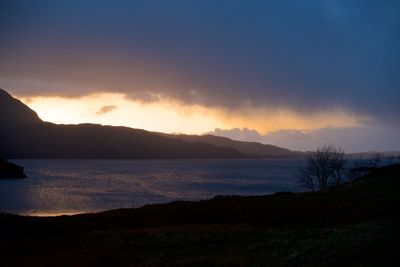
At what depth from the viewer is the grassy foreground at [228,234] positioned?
63.7 ft

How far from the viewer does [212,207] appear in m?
36.7

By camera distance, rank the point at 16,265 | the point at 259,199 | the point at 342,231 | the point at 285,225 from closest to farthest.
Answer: the point at 16,265 → the point at 342,231 → the point at 285,225 → the point at 259,199

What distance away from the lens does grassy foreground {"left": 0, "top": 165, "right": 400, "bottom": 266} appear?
63.7ft

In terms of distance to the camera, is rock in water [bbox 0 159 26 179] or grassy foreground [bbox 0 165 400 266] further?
rock in water [bbox 0 159 26 179]

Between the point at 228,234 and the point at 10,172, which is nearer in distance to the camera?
the point at 228,234

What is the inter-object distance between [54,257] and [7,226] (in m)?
10.2

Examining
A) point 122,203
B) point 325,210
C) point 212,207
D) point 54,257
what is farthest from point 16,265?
point 122,203

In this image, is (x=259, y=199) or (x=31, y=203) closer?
(x=259, y=199)

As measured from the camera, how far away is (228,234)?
25.3 meters

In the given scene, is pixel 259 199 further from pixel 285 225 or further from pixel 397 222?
pixel 397 222

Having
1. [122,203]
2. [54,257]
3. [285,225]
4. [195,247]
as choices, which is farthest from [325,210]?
[122,203]

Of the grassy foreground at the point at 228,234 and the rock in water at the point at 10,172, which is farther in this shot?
the rock in water at the point at 10,172

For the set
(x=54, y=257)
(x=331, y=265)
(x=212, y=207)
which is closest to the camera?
(x=331, y=265)

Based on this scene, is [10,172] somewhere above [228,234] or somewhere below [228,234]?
above
